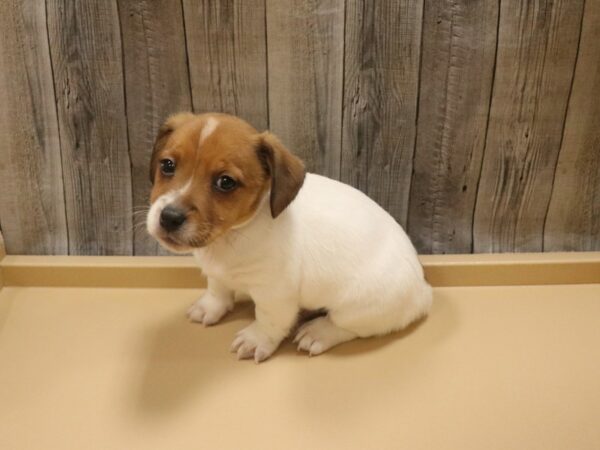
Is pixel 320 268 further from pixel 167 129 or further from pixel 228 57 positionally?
pixel 228 57

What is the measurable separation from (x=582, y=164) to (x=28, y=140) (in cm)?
189

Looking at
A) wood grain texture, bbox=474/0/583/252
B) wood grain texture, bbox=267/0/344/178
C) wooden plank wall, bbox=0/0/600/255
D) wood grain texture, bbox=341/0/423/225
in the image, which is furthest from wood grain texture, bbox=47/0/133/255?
wood grain texture, bbox=474/0/583/252

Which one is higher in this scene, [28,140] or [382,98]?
[382,98]

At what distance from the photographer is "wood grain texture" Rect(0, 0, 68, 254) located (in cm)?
192

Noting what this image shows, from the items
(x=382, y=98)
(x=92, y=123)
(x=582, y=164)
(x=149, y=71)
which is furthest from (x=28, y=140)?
(x=582, y=164)

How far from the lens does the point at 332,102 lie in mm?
2033

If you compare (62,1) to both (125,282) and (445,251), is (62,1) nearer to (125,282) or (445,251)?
(125,282)

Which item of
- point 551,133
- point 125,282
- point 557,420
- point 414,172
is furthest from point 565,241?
point 125,282

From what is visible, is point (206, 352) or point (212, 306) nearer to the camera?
point (206, 352)

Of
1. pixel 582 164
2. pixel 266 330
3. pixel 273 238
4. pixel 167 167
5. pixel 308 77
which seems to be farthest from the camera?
pixel 582 164

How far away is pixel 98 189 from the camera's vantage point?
215 centimetres

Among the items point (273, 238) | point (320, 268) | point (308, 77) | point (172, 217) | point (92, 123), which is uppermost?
point (308, 77)

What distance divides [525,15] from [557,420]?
1193 millimetres

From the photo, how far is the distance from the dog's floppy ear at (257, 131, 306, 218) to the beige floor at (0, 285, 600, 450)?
0.56m
